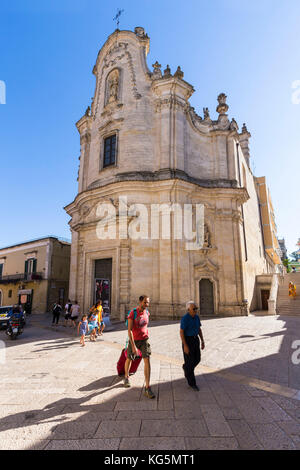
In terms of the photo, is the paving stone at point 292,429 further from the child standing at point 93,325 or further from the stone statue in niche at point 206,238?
the stone statue in niche at point 206,238

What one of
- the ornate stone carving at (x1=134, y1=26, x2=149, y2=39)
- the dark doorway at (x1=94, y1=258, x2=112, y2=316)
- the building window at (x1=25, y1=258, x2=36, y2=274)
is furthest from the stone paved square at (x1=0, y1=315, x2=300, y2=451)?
the ornate stone carving at (x1=134, y1=26, x2=149, y2=39)

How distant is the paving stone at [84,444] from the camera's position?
2.68 meters

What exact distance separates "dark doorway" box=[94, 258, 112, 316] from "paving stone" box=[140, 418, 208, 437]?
42.2ft

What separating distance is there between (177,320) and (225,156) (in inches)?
500

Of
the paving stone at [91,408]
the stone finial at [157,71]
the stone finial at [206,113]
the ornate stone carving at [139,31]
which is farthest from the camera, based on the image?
the stone finial at [206,113]

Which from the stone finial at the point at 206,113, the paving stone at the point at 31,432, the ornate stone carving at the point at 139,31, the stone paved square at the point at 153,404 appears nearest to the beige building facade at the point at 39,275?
the stone finial at the point at 206,113

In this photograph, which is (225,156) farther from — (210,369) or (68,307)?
(210,369)

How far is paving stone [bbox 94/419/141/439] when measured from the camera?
2.91 m

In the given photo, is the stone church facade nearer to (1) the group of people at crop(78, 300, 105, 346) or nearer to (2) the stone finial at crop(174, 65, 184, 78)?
(2) the stone finial at crop(174, 65, 184, 78)

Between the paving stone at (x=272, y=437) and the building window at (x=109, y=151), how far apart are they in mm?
17192
